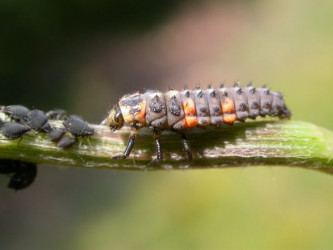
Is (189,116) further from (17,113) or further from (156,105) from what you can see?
(17,113)

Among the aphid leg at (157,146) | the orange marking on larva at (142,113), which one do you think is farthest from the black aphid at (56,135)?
the aphid leg at (157,146)

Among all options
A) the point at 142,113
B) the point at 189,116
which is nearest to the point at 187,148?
the point at 189,116

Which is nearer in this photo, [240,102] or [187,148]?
[187,148]

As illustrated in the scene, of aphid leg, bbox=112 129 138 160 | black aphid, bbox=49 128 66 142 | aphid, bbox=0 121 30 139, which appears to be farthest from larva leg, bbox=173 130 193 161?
aphid, bbox=0 121 30 139

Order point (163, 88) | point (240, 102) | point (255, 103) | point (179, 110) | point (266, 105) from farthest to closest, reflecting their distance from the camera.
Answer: point (163, 88)
point (266, 105)
point (255, 103)
point (240, 102)
point (179, 110)

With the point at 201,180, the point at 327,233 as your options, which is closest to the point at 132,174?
the point at 201,180

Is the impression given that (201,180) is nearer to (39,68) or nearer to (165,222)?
(165,222)

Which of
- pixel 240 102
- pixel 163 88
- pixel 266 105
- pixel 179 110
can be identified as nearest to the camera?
pixel 179 110

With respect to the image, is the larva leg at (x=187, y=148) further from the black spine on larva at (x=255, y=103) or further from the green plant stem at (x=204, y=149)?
the black spine on larva at (x=255, y=103)

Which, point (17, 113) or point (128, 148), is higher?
point (17, 113)
